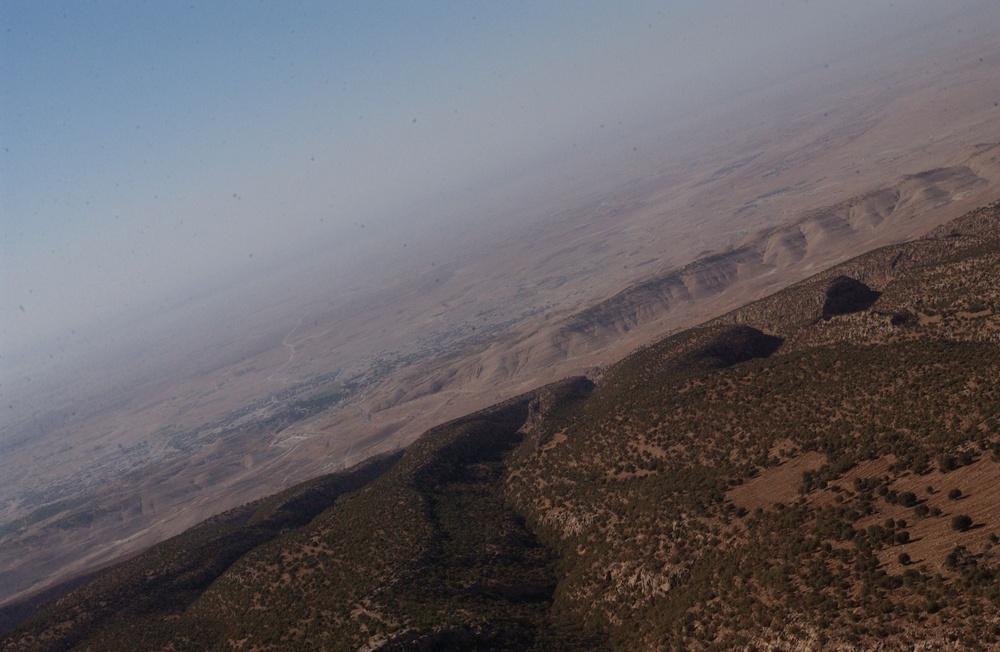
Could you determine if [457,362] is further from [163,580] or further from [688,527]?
[688,527]

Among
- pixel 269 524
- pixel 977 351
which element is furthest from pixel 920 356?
pixel 269 524

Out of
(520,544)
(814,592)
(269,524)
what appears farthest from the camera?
(269,524)

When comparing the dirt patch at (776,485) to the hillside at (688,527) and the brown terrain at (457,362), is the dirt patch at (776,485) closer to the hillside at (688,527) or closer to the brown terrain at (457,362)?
the hillside at (688,527)

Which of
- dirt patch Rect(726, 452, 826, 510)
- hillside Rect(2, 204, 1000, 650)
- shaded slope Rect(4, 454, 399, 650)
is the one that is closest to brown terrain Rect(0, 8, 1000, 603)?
shaded slope Rect(4, 454, 399, 650)

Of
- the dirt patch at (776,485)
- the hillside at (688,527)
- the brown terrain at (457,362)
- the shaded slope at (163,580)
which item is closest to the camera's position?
the hillside at (688,527)

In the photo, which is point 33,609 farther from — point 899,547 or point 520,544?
point 899,547

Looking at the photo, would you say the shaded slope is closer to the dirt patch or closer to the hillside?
the hillside

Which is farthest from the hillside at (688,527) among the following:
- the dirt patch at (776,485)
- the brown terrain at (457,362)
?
the brown terrain at (457,362)

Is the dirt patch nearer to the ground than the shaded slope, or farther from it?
nearer to the ground
